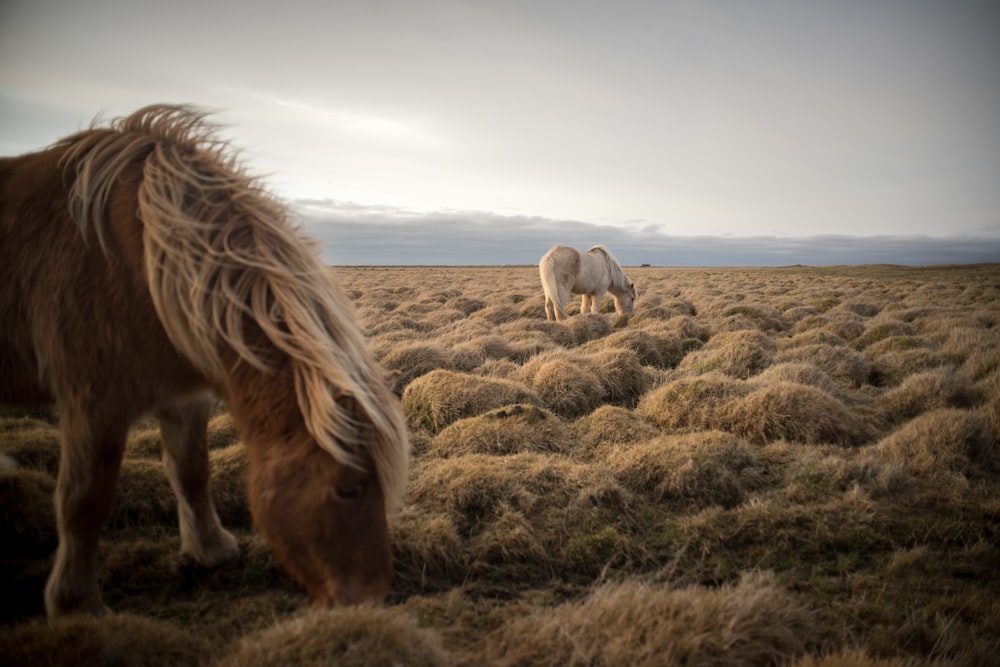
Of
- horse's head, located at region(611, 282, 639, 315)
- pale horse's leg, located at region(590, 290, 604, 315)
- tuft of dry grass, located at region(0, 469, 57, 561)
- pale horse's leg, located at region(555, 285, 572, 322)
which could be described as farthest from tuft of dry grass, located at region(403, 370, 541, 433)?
horse's head, located at region(611, 282, 639, 315)

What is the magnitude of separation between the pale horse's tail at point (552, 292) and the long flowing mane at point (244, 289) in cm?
1180

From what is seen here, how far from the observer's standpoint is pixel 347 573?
1928 millimetres

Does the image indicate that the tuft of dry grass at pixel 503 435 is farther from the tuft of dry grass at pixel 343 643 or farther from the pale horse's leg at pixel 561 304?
the pale horse's leg at pixel 561 304

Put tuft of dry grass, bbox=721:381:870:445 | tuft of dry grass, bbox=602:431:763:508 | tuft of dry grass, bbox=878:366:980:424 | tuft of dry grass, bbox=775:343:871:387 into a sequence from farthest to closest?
tuft of dry grass, bbox=775:343:871:387 → tuft of dry grass, bbox=878:366:980:424 → tuft of dry grass, bbox=721:381:870:445 → tuft of dry grass, bbox=602:431:763:508

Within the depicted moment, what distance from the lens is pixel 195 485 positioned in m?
3.05

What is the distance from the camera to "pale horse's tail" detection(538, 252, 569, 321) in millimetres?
13977

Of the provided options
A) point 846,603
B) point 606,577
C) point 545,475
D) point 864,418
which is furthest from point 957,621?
point 864,418

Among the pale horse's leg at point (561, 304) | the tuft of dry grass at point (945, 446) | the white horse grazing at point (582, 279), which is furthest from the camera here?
the white horse grazing at point (582, 279)

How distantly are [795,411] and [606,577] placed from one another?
325cm

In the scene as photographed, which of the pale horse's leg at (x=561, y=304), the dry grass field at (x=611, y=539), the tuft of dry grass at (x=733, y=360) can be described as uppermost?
Result: the pale horse's leg at (x=561, y=304)

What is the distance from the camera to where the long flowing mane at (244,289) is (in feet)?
6.34

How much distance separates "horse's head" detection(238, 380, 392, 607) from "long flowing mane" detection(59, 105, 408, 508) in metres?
0.07

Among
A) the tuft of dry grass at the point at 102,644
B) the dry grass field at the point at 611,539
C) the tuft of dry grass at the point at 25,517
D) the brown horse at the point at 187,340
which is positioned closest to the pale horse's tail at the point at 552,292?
the dry grass field at the point at 611,539

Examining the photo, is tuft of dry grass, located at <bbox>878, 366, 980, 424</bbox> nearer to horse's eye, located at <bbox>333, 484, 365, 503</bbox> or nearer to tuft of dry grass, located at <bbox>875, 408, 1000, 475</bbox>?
tuft of dry grass, located at <bbox>875, 408, 1000, 475</bbox>
